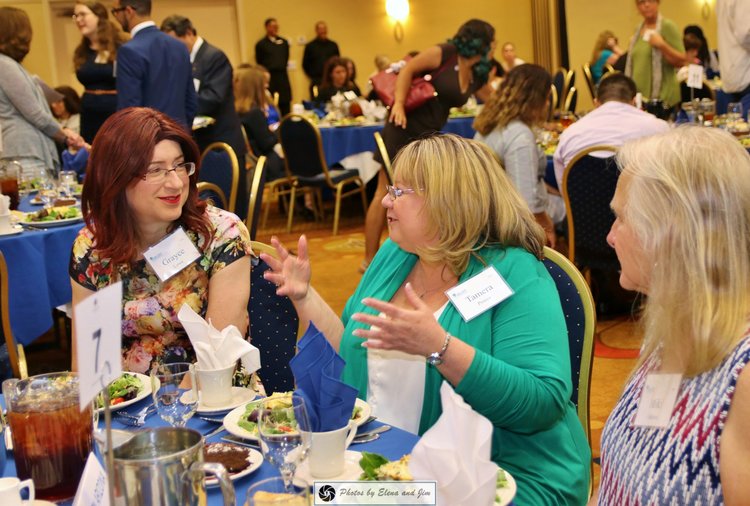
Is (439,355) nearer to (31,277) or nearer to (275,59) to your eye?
(31,277)

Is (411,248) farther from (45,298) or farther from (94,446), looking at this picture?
(45,298)

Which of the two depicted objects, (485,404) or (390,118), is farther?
(390,118)

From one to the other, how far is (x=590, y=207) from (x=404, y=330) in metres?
2.85

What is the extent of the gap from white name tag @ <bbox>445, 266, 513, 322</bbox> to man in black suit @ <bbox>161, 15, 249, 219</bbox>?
14.3 feet

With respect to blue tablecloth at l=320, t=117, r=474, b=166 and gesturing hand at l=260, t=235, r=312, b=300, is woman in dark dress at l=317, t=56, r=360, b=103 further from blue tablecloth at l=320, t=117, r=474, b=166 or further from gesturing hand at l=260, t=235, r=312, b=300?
gesturing hand at l=260, t=235, r=312, b=300

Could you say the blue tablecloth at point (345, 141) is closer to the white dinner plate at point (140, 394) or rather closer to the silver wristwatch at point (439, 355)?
the white dinner plate at point (140, 394)

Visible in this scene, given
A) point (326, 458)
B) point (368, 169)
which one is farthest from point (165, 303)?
point (368, 169)

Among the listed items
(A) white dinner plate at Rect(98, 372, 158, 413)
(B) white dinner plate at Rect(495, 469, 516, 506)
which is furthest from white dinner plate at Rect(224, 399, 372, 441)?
(B) white dinner plate at Rect(495, 469, 516, 506)

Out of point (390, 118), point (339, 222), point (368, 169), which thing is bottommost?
point (339, 222)

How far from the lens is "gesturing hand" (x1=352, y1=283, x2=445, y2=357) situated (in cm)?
154

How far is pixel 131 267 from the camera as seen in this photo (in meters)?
2.33

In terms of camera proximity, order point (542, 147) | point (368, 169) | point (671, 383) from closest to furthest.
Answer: point (671, 383) < point (542, 147) < point (368, 169)

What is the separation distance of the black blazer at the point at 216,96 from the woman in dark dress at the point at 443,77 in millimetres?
1151

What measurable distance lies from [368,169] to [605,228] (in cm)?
384
